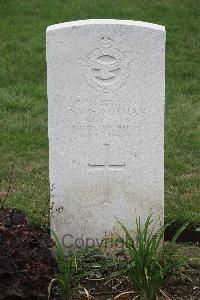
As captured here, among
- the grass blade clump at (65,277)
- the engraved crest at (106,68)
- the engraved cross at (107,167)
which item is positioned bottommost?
the grass blade clump at (65,277)

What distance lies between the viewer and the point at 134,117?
479 centimetres

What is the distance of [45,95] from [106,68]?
13.7 ft

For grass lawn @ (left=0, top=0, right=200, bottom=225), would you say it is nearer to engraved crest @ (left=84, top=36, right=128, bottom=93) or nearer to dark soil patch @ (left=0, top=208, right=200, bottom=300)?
dark soil patch @ (left=0, top=208, right=200, bottom=300)

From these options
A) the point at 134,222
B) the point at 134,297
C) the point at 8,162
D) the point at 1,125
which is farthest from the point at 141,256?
the point at 1,125

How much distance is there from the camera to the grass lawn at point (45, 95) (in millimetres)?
6152

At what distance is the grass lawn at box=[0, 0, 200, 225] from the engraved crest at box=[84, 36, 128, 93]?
48.1 inches

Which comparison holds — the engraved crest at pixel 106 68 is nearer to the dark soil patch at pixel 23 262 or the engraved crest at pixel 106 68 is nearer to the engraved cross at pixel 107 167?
the engraved cross at pixel 107 167

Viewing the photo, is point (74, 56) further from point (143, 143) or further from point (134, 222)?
point (134, 222)

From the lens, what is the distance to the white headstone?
4.70 m

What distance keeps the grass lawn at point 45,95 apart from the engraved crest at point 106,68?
1.22 meters

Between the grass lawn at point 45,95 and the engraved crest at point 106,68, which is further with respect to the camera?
the grass lawn at point 45,95

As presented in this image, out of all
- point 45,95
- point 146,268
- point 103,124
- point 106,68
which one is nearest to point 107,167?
point 103,124

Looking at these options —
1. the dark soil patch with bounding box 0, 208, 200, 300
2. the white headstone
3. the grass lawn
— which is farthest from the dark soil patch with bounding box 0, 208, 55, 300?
the grass lawn

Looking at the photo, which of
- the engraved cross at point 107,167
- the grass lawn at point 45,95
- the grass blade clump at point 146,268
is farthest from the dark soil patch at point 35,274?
the grass lawn at point 45,95
